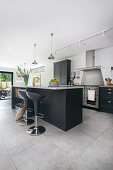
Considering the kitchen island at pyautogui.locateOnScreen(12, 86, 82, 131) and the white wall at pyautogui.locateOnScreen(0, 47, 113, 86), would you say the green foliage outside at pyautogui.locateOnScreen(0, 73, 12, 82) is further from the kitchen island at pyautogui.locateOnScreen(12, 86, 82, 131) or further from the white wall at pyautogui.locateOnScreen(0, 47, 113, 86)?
the kitchen island at pyautogui.locateOnScreen(12, 86, 82, 131)

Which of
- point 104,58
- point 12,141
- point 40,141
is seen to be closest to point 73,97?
point 40,141

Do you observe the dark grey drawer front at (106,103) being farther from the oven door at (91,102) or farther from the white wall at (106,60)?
the white wall at (106,60)

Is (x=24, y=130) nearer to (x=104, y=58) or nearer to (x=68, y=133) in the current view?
(x=68, y=133)

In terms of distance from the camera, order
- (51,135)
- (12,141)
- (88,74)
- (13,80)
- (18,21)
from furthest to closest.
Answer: (13,80) < (88,74) < (18,21) < (51,135) < (12,141)

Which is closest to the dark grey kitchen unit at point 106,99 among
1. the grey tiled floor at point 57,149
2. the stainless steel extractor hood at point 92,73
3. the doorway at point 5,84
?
the stainless steel extractor hood at point 92,73

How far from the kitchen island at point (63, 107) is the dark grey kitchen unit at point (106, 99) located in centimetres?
163

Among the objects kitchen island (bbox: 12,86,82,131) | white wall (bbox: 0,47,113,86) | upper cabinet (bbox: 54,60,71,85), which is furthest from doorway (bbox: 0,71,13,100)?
kitchen island (bbox: 12,86,82,131)

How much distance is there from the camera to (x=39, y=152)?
142 centimetres

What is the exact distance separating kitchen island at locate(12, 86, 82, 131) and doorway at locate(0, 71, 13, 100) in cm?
561

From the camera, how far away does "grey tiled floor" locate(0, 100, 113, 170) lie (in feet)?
3.91

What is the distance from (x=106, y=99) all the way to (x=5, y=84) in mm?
7604

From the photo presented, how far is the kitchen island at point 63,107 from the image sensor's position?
204 cm

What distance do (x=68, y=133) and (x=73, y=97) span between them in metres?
0.84

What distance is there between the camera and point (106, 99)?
3.44m
